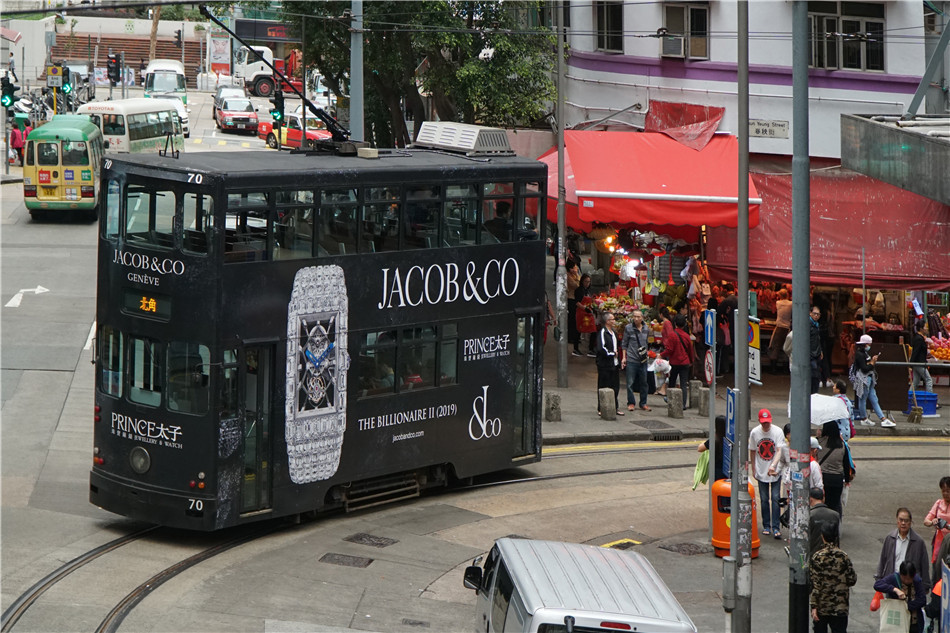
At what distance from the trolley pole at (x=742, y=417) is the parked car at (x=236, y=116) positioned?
4391 cm

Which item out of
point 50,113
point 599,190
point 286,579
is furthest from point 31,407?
point 50,113

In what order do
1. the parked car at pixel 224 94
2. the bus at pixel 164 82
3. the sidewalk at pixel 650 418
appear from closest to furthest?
the sidewalk at pixel 650 418 → the parked car at pixel 224 94 → the bus at pixel 164 82

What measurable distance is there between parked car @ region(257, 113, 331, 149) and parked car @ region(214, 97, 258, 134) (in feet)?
1.72

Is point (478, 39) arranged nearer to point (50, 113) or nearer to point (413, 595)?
point (413, 595)

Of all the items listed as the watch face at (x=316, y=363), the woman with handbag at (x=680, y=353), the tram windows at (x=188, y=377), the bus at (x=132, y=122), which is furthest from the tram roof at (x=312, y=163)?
the bus at (x=132, y=122)

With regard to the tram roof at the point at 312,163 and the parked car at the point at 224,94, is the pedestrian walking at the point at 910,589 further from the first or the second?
the parked car at the point at 224,94

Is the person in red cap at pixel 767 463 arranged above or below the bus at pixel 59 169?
below

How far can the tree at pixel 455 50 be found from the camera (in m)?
28.0

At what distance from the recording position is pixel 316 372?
604 inches

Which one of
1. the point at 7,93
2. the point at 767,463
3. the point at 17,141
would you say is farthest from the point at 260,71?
the point at 767,463

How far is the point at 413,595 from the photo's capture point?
13.7m

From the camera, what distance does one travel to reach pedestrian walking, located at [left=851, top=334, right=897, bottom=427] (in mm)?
22359

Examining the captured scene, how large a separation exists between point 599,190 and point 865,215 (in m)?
5.21

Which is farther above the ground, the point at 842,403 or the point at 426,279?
the point at 426,279
